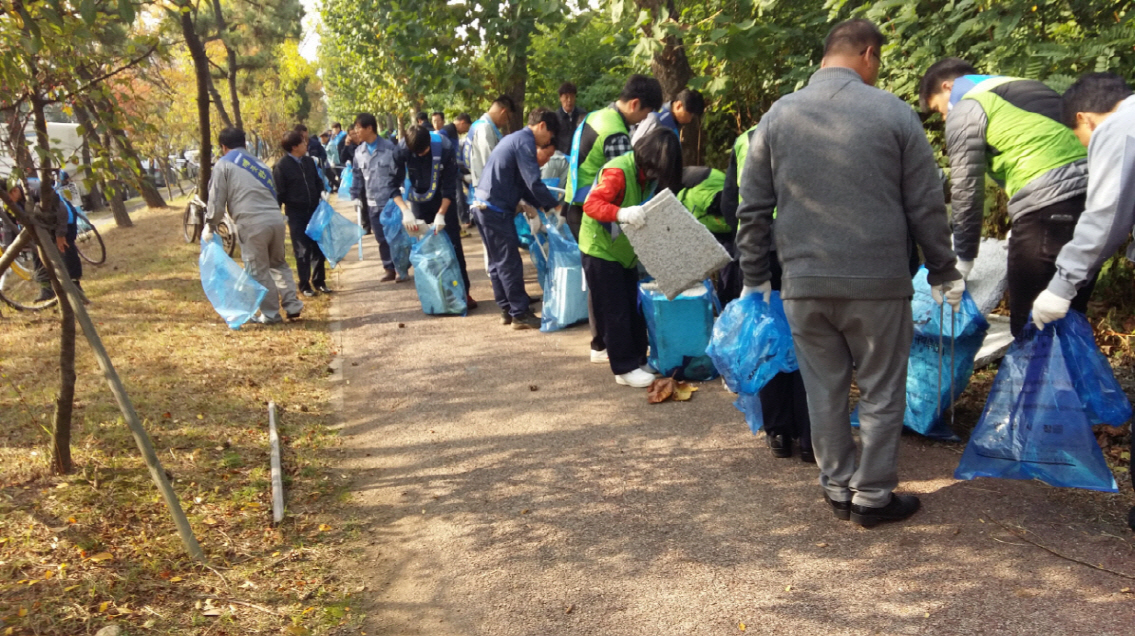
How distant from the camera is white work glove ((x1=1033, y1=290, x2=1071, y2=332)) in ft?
10.9

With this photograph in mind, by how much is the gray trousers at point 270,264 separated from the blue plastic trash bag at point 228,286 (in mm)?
135

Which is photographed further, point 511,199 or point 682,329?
point 511,199

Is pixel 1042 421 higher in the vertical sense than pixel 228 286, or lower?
lower

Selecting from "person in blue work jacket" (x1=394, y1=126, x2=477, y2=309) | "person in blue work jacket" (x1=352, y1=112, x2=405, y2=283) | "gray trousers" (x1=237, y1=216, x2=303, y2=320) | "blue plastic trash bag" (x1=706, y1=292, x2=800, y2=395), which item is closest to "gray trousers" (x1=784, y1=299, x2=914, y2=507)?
"blue plastic trash bag" (x1=706, y1=292, x2=800, y2=395)

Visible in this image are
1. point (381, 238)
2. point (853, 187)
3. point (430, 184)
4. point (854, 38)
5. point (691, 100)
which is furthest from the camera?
point (381, 238)

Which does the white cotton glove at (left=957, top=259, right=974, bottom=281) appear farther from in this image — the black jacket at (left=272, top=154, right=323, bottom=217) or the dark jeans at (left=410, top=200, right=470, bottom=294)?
the black jacket at (left=272, top=154, right=323, bottom=217)

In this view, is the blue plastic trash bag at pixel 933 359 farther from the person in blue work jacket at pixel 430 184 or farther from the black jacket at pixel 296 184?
the black jacket at pixel 296 184

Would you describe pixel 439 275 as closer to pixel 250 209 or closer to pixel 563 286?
pixel 563 286

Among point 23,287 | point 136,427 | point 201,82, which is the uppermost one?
point 201,82

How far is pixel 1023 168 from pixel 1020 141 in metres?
0.11

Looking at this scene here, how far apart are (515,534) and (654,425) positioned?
1.36m

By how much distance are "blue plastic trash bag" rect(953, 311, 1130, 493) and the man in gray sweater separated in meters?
0.40

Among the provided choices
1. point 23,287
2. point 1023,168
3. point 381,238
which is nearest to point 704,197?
point 1023,168

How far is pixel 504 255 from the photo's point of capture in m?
7.09
